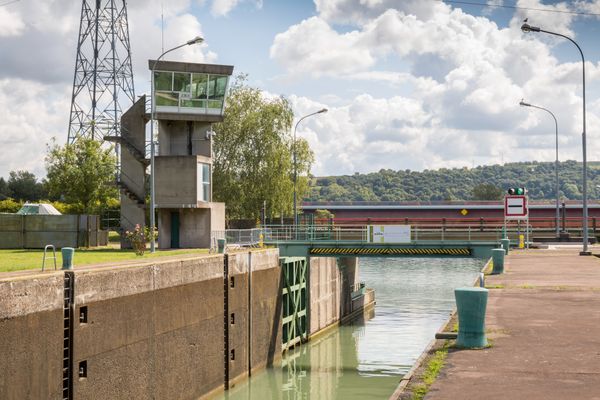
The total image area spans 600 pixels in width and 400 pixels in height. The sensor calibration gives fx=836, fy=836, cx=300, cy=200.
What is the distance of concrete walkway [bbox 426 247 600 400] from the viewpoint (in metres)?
12.0

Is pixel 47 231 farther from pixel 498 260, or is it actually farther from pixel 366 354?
pixel 498 260

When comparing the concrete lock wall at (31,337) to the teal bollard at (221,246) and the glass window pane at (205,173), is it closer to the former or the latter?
the teal bollard at (221,246)

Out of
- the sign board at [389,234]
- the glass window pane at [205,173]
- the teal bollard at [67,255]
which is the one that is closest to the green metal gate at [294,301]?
the sign board at [389,234]

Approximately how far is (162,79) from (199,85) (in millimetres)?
2205

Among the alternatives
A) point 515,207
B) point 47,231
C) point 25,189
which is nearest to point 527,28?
point 515,207

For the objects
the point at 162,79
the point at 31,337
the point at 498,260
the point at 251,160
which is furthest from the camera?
the point at 251,160

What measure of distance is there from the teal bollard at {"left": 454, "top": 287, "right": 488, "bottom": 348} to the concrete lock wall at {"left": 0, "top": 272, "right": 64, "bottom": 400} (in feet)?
29.7

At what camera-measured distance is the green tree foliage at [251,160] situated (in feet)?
221

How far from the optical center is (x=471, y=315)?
600 inches

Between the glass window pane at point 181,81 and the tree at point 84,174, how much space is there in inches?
428

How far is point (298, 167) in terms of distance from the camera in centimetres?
7225

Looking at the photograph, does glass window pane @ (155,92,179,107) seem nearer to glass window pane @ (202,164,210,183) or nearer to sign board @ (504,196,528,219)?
glass window pane @ (202,164,210,183)

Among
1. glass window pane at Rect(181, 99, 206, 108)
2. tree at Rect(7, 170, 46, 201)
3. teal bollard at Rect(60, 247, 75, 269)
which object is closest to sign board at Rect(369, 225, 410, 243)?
glass window pane at Rect(181, 99, 206, 108)

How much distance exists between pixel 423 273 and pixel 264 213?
3163 centimetres
